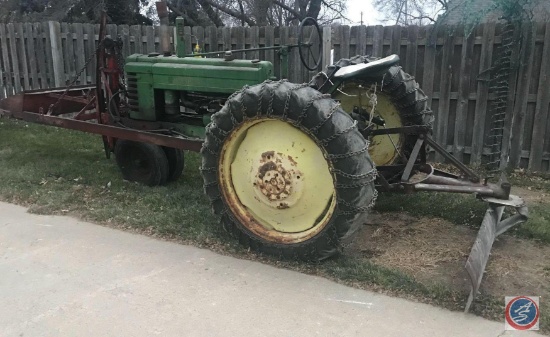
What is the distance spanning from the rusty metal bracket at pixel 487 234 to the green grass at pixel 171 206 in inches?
7.6

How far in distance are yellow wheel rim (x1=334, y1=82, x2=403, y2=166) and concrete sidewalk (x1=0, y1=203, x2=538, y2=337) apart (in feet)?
6.40

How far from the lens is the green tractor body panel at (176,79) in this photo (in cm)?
506

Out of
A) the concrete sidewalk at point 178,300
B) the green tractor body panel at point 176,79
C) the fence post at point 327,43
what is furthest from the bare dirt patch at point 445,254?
the fence post at point 327,43

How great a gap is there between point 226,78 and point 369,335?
299 cm

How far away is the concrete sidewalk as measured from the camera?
10.2 feet

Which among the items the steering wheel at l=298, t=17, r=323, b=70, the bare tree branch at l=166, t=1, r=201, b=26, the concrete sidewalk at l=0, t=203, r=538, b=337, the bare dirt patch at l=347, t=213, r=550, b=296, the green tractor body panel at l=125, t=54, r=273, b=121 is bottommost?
the concrete sidewalk at l=0, t=203, r=538, b=337

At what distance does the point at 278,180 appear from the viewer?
3.89 metres

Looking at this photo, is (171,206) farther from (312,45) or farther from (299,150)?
(312,45)

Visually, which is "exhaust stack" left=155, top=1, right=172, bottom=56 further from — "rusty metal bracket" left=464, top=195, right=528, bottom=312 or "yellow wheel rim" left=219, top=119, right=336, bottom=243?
"rusty metal bracket" left=464, top=195, right=528, bottom=312

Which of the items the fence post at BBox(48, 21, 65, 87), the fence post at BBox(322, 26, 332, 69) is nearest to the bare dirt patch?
the fence post at BBox(322, 26, 332, 69)

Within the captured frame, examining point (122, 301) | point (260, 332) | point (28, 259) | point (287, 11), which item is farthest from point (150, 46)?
point (287, 11)

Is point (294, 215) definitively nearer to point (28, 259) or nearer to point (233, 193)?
point (233, 193)

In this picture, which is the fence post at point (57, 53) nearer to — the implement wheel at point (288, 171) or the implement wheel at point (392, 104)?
the implement wheel at point (392, 104)

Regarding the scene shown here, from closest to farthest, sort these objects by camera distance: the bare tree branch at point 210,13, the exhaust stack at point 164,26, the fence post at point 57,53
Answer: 1. the exhaust stack at point 164,26
2. the fence post at point 57,53
3. the bare tree branch at point 210,13
